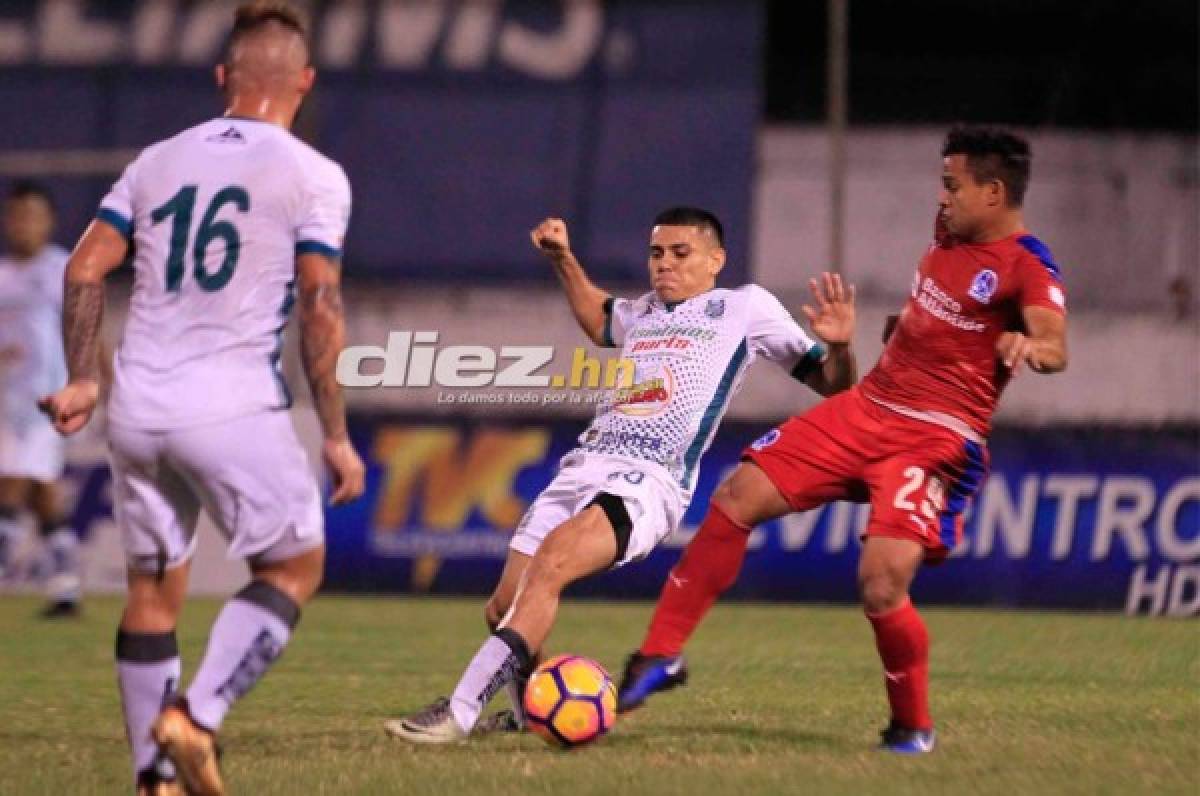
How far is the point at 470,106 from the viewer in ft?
66.9

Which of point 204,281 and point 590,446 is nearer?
point 204,281

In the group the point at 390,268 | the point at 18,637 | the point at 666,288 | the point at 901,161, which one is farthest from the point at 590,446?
the point at 901,161

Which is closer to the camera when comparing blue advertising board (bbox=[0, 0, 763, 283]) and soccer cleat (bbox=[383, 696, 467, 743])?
soccer cleat (bbox=[383, 696, 467, 743])

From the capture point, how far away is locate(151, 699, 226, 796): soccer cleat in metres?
4.86

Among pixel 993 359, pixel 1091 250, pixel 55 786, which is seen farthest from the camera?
pixel 1091 250

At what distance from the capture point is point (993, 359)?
6.86 meters

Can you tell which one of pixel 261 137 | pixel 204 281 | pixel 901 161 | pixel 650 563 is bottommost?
pixel 650 563

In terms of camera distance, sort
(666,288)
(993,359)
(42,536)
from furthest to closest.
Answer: (42,536), (666,288), (993,359)

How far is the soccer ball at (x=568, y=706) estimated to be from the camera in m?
6.43

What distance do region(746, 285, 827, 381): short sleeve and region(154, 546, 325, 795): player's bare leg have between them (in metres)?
2.42

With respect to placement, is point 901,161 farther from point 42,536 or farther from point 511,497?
point 42,536

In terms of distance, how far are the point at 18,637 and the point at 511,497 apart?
4186mm

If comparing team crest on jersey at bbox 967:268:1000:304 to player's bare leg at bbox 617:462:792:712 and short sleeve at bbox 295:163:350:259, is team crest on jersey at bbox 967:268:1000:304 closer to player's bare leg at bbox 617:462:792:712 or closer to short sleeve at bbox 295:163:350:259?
player's bare leg at bbox 617:462:792:712

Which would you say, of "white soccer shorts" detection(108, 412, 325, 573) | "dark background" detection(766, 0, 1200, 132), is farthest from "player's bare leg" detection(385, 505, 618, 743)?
"dark background" detection(766, 0, 1200, 132)
